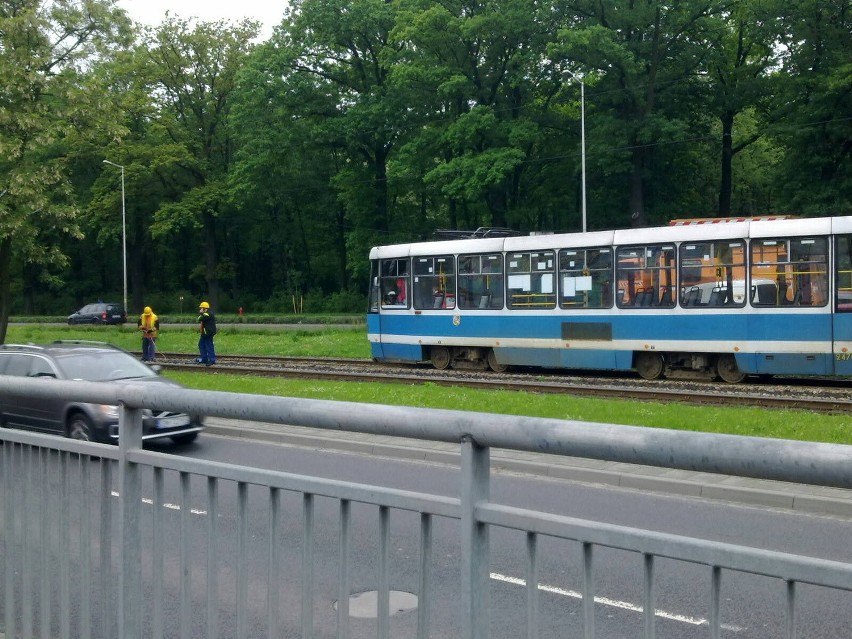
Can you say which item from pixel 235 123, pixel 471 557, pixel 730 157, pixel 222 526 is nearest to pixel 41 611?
pixel 222 526

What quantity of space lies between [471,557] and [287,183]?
60.6 meters

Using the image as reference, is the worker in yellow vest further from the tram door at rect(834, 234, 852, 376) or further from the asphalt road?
the asphalt road

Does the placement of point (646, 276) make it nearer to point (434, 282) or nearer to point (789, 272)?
point (789, 272)

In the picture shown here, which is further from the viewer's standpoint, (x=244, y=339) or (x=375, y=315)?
(x=244, y=339)

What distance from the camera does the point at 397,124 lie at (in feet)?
176

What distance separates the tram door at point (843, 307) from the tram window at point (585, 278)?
469 cm

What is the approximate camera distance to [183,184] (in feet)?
213

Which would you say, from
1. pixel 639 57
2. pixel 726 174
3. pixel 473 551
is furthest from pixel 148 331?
pixel 726 174

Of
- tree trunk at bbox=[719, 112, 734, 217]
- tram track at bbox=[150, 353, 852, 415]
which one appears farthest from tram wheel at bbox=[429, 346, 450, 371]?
tree trunk at bbox=[719, 112, 734, 217]

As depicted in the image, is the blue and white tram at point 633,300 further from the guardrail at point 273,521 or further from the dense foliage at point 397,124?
the guardrail at point 273,521

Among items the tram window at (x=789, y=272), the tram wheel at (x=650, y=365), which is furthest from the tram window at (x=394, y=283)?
the tram window at (x=789, y=272)

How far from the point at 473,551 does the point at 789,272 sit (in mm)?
18062

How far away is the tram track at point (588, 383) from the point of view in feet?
52.3

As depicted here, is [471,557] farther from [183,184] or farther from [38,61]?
[183,184]
